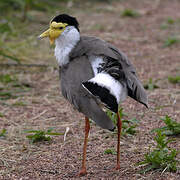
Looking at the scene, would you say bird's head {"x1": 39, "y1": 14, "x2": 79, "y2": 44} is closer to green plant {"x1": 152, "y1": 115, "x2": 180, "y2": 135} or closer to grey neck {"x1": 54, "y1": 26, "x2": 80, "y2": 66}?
grey neck {"x1": 54, "y1": 26, "x2": 80, "y2": 66}

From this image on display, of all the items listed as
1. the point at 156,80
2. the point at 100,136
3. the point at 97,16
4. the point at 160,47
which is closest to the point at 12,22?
the point at 97,16

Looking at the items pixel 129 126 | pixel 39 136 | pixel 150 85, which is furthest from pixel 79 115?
pixel 150 85

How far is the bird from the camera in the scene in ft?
11.2

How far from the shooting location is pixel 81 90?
3658mm

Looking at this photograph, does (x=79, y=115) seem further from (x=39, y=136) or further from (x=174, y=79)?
(x=174, y=79)

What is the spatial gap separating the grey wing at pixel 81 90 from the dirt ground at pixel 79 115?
604 mm

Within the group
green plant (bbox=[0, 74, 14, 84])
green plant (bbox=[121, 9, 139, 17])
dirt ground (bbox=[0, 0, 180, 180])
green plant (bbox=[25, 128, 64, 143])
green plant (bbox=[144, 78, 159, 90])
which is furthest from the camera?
green plant (bbox=[121, 9, 139, 17])

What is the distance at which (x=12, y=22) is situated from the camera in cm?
916

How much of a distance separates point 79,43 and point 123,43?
4.47 metres

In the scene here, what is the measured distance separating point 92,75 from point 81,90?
0.16 m

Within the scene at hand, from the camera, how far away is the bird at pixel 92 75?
3410 mm

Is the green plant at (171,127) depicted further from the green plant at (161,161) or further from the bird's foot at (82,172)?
the bird's foot at (82,172)

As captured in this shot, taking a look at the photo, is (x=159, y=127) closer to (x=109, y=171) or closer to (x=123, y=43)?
(x=109, y=171)

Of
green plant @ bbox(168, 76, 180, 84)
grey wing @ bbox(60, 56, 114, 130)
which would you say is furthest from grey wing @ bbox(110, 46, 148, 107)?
green plant @ bbox(168, 76, 180, 84)
